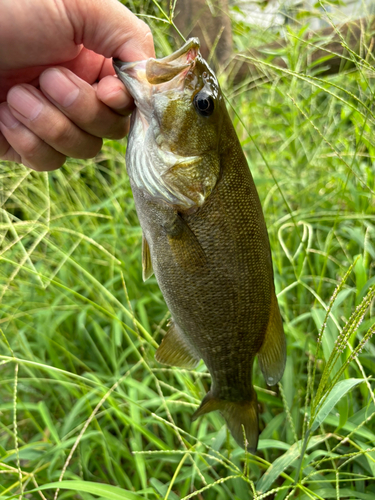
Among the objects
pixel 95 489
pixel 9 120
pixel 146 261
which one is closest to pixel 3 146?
pixel 9 120

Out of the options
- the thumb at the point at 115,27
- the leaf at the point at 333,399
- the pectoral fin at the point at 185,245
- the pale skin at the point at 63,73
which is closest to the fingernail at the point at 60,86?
the pale skin at the point at 63,73

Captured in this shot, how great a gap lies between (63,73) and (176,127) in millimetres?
406

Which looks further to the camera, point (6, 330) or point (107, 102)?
point (6, 330)

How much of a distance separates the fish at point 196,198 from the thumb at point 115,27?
7 cm

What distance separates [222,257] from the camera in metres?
0.96

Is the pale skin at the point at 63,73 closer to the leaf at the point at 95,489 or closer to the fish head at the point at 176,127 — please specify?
the fish head at the point at 176,127

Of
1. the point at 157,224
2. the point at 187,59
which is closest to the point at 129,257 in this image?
the point at 157,224

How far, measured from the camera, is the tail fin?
1.05m

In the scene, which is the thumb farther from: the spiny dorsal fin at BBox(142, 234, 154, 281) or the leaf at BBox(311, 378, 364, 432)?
the leaf at BBox(311, 378, 364, 432)

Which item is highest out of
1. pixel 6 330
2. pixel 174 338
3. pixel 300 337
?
pixel 174 338

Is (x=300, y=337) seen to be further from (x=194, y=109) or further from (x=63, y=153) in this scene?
(x=63, y=153)

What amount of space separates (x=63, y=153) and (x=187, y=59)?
521 mm

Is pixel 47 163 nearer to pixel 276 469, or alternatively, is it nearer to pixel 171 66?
pixel 171 66

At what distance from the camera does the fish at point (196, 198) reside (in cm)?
93
